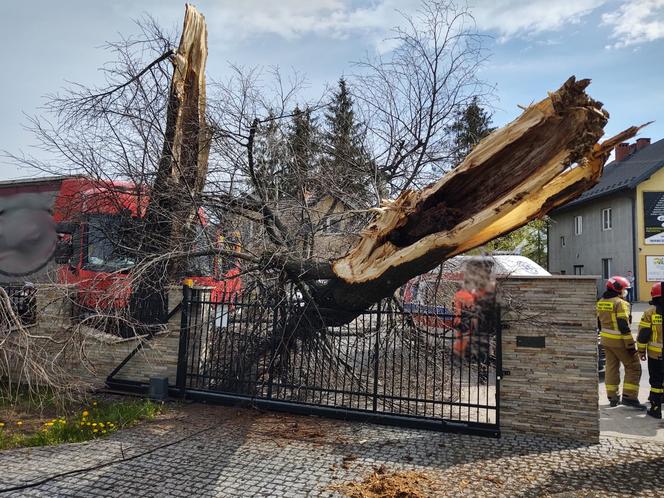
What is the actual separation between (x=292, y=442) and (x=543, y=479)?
2.36 metres

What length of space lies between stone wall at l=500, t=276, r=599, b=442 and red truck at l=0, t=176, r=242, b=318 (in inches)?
152

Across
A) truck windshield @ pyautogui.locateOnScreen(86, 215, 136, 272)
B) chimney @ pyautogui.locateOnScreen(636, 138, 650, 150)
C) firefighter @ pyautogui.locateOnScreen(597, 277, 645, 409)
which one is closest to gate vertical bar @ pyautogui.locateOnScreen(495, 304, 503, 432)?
firefighter @ pyautogui.locateOnScreen(597, 277, 645, 409)

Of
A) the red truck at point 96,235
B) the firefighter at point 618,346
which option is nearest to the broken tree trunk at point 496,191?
the red truck at point 96,235

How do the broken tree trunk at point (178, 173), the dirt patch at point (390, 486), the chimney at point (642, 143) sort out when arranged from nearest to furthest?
1. the dirt patch at point (390, 486)
2. the broken tree trunk at point (178, 173)
3. the chimney at point (642, 143)

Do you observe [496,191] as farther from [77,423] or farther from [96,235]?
[96,235]

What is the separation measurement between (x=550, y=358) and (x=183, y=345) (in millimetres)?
4519

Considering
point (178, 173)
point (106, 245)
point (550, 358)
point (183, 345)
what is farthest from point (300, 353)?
point (106, 245)

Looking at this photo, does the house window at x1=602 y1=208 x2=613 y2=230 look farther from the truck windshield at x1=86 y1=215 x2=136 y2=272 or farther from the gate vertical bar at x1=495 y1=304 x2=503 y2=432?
the truck windshield at x1=86 y1=215 x2=136 y2=272

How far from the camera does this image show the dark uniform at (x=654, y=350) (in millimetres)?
Answer: 6039

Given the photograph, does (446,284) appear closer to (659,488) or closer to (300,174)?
(300,174)

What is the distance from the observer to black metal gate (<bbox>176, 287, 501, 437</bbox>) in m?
6.05

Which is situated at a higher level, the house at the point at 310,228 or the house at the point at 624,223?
the house at the point at 624,223

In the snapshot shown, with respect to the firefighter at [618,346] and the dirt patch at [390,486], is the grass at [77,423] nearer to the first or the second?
the dirt patch at [390,486]

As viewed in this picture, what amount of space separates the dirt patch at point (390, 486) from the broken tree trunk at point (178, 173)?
369cm
